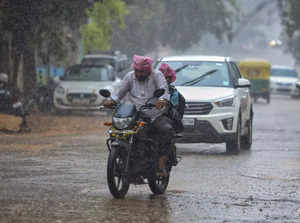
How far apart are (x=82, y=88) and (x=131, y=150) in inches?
729

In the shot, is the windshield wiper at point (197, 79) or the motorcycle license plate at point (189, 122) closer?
the motorcycle license plate at point (189, 122)

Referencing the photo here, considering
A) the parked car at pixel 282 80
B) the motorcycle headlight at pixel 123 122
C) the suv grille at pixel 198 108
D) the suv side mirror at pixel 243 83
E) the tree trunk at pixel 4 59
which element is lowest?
the parked car at pixel 282 80

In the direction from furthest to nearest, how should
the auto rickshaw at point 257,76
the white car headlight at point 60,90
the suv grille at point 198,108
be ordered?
the auto rickshaw at point 257,76, the white car headlight at point 60,90, the suv grille at point 198,108

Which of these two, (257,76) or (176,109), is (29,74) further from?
(176,109)

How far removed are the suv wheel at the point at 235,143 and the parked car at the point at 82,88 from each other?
37.9 ft

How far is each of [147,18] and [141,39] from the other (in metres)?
4.09

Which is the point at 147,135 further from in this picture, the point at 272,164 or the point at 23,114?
the point at 23,114


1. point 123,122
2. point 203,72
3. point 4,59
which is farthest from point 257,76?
point 123,122

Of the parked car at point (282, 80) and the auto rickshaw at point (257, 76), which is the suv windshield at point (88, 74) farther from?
the parked car at point (282, 80)

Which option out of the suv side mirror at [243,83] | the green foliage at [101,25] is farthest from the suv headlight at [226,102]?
the green foliage at [101,25]

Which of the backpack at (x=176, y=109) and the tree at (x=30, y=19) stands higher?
the backpack at (x=176, y=109)

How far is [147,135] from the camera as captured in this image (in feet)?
31.6

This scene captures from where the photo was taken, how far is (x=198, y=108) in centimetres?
1522

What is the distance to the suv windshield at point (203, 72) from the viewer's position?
15.9 metres
